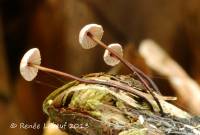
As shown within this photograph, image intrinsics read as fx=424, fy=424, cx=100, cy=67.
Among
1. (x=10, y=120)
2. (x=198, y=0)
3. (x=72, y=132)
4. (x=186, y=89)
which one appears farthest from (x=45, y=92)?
(x=198, y=0)

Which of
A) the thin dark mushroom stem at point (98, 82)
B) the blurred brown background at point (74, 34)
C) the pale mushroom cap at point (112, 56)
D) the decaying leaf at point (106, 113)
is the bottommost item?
the decaying leaf at point (106, 113)

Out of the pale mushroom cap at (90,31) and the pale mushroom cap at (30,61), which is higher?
the pale mushroom cap at (90,31)

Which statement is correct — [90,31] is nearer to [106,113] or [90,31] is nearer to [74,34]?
[106,113]

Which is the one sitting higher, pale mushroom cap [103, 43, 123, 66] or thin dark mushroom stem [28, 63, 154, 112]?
pale mushroom cap [103, 43, 123, 66]

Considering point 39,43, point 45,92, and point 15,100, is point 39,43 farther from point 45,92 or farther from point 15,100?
point 45,92

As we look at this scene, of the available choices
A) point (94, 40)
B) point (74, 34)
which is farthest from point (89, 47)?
point (74, 34)
